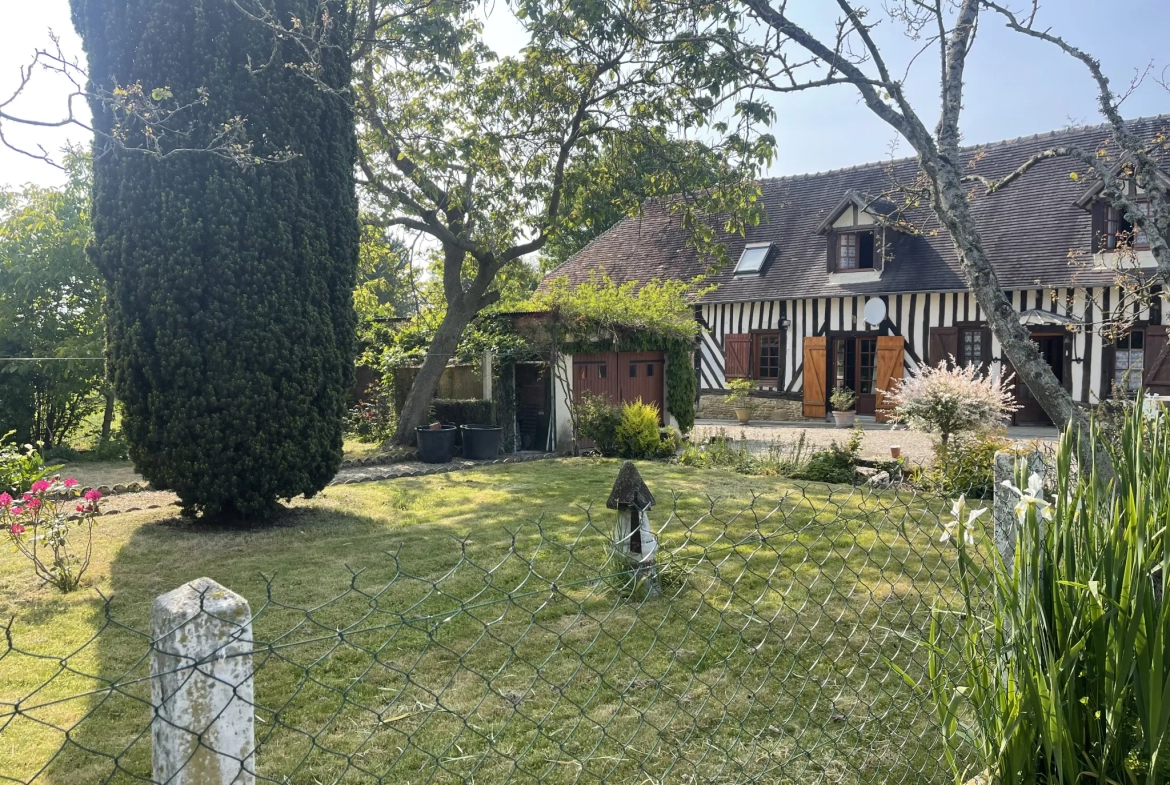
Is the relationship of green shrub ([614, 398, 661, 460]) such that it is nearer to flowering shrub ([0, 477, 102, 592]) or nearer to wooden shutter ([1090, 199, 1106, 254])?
flowering shrub ([0, 477, 102, 592])

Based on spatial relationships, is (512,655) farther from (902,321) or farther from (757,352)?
(757,352)

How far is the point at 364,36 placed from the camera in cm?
1083

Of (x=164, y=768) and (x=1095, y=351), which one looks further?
(x=1095, y=351)

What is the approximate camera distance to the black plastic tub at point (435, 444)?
11500mm

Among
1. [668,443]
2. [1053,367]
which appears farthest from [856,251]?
[668,443]

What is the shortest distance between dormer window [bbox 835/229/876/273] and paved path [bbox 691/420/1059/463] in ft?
12.1

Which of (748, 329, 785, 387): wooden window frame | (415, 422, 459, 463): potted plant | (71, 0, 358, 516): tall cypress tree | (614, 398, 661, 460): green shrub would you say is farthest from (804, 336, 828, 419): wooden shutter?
(71, 0, 358, 516): tall cypress tree

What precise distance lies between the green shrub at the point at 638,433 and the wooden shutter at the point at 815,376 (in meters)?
7.90

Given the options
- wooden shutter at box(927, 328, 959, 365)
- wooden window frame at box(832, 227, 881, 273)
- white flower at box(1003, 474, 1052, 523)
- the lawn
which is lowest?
the lawn

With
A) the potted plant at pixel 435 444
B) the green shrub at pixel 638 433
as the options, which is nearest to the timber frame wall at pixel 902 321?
the green shrub at pixel 638 433

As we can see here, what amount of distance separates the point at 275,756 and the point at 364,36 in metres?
10.2

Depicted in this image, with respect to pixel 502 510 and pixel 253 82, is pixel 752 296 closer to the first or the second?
pixel 502 510

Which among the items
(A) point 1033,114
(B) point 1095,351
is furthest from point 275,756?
(B) point 1095,351

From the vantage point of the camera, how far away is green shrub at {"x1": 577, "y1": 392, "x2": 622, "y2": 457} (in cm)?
1181
